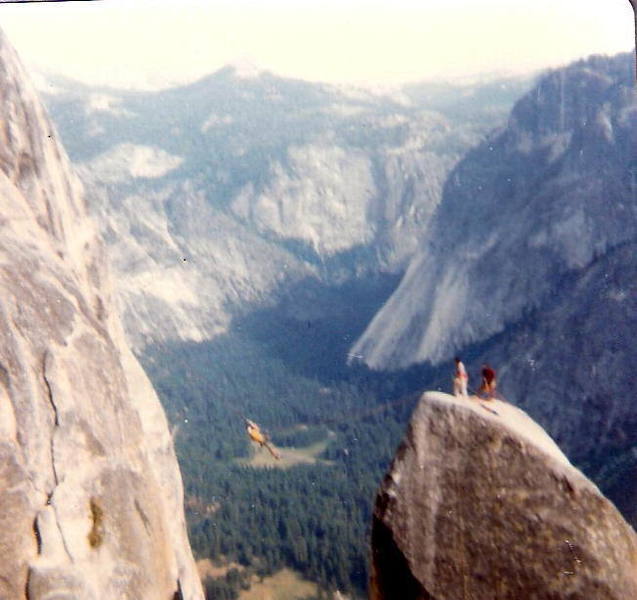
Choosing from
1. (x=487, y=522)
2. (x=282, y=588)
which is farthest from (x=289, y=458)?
(x=487, y=522)

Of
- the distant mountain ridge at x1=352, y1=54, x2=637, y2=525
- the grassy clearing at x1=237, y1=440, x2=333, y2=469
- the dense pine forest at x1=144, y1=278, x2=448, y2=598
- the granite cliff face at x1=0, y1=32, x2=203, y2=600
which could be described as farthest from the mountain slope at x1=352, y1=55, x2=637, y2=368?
the granite cliff face at x1=0, y1=32, x2=203, y2=600

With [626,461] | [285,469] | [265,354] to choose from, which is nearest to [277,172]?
Answer: [265,354]

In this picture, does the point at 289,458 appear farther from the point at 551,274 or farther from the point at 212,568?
the point at 551,274

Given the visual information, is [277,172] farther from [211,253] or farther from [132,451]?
[132,451]

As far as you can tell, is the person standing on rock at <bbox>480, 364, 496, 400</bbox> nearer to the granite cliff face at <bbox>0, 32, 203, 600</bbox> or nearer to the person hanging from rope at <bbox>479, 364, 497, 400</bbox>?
the person hanging from rope at <bbox>479, 364, 497, 400</bbox>

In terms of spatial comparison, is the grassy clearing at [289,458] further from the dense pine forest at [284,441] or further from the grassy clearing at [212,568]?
the grassy clearing at [212,568]

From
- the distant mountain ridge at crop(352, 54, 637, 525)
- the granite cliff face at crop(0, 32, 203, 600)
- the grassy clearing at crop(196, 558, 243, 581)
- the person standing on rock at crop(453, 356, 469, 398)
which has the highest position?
the person standing on rock at crop(453, 356, 469, 398)
